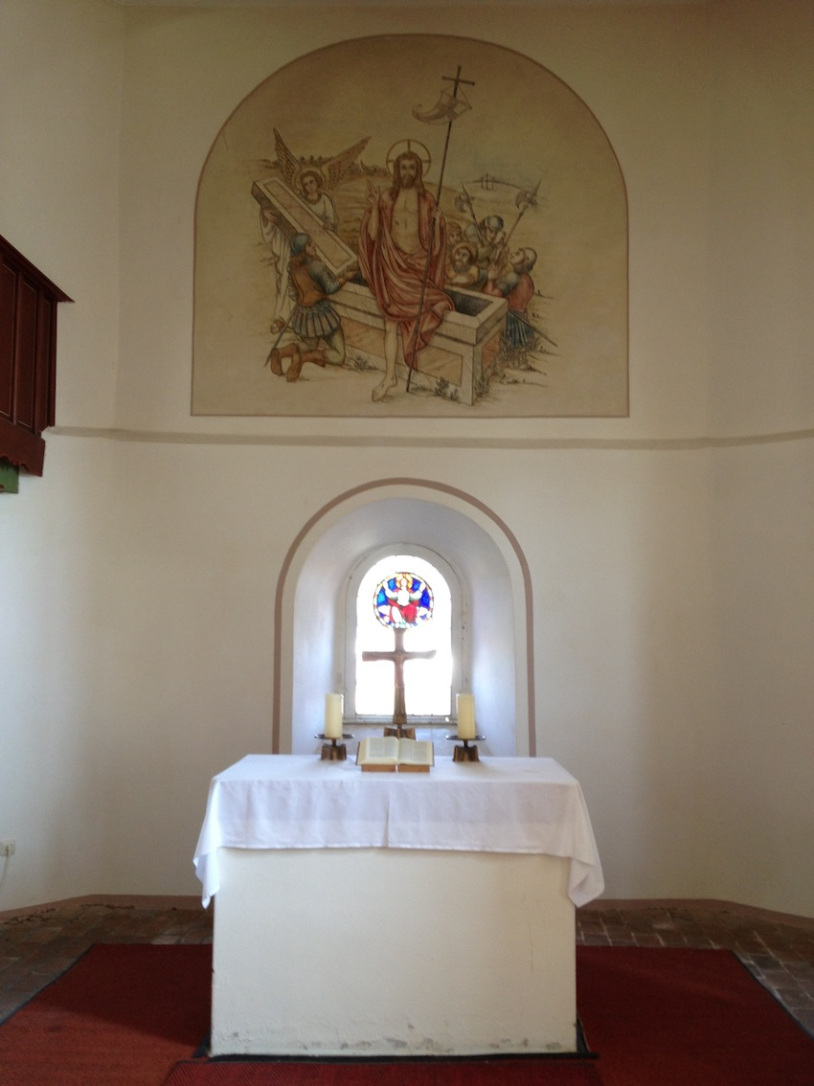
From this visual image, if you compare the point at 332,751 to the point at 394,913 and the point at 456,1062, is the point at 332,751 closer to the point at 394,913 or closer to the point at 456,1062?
the point at 394,913

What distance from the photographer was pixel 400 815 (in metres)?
4.52

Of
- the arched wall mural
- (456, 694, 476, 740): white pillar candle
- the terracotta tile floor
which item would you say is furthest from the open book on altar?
the arched wall mural

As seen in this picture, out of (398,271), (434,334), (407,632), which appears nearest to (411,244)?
(398,271)

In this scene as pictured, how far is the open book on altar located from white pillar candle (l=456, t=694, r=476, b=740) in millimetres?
337

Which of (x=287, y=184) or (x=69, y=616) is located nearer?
(x=69, y=616)

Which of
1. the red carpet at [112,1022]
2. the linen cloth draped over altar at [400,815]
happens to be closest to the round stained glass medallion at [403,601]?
the red carpet at [112,1022]

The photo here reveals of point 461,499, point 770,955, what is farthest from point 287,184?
point 770,955

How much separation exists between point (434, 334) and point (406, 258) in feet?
2.18

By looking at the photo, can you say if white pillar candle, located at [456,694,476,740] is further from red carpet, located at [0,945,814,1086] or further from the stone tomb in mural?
the stone tomb in mural

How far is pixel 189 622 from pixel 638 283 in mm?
4460

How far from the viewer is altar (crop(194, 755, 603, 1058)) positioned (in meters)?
4.44

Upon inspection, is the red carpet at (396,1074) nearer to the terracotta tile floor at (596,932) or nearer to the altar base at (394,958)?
the altar base at (394,958)

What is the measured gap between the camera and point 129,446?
7309mm

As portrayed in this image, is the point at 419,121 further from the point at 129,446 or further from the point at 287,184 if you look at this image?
the point at 129,446
